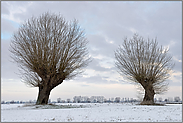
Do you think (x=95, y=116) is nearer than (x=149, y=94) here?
Yes

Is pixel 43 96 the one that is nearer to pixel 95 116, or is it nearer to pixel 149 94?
pixel 95 116

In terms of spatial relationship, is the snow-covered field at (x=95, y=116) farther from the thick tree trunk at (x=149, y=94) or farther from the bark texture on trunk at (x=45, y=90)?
the thick tree trunk at (x=149, y=94)

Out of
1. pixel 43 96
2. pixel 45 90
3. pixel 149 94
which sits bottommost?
pixel 43 96

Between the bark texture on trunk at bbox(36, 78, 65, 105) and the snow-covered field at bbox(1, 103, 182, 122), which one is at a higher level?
the bark texture on trunk at bbox(36, 78, 65, 105)

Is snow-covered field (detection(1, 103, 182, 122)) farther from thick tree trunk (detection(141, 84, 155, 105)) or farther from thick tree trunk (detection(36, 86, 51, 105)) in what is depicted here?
thick tree trunk (detection(141, 84, 155, 105))

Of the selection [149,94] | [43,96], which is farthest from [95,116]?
[149,94]

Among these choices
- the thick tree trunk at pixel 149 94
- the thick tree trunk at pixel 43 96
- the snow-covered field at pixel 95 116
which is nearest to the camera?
the snow-covered field at pixel 95 116

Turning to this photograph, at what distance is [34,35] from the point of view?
20562mm

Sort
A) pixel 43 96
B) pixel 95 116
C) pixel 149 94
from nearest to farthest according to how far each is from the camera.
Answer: pixel 95 116 < pixel 43 96 < pixel 149 94

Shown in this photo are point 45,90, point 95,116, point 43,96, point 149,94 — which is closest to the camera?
point 95,116

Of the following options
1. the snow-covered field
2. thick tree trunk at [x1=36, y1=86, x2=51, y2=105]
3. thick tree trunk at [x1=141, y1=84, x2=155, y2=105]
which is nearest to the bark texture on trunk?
thick tree trunk at [x1=36, y1=86, x2=51, y2=105]

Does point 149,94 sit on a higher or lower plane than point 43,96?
higher

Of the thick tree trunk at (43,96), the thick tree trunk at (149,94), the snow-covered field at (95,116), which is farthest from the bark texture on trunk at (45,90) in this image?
the thick tree trunk at (149,94)

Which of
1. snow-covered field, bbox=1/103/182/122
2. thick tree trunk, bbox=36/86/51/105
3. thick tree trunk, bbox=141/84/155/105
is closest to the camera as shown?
snow-covered field, bbox=1/103/182/122
